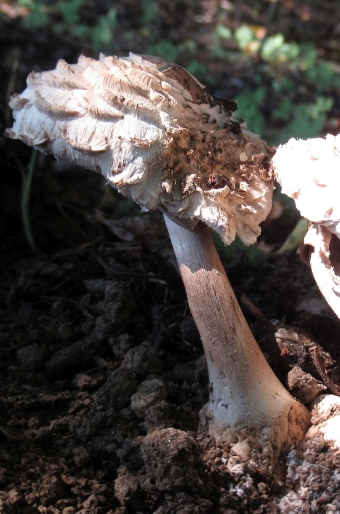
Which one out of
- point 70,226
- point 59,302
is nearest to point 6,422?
point 59,302

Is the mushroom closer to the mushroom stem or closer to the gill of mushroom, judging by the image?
the gill of mushroom

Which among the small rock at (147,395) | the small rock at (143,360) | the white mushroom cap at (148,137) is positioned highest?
the white mushroom cap at (148,137)

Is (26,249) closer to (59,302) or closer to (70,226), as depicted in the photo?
(70,226)

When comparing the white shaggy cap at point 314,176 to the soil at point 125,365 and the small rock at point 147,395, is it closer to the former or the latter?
the soil at point 125,365

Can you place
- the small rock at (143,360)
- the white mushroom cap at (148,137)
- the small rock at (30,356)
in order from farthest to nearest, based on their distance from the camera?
the small rock at (30,356)
the small rock at (143,360)
the white mushroom cap at (148,137)

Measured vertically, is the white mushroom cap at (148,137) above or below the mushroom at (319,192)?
above


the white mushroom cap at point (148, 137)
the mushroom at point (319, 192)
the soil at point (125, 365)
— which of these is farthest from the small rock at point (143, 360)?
the mushroom at point (319, 192)

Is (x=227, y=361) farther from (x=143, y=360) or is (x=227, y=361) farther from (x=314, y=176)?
(x=314, y=176)
